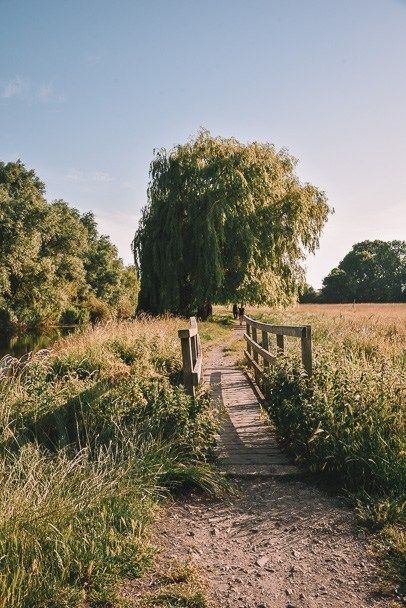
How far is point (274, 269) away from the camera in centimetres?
2492

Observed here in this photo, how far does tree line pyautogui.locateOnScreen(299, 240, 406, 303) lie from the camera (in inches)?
3004

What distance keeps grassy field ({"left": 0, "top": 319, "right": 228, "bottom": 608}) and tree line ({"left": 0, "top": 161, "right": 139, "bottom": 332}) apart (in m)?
20.1

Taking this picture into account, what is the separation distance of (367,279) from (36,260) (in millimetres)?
60504

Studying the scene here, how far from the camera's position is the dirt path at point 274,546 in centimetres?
313

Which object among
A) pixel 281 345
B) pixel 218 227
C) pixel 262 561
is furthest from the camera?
pixel 218 227

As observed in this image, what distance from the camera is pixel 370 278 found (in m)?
78.0

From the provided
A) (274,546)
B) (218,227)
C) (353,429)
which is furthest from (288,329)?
(218,227)

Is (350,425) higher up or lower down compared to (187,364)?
lower down

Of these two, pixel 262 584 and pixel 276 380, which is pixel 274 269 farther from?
pixel 262 584

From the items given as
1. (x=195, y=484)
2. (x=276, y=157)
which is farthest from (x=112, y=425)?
(x=276, y=157)

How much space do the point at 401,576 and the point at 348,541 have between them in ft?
1.90

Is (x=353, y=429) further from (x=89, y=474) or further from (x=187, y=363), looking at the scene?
(x=89, y=474)

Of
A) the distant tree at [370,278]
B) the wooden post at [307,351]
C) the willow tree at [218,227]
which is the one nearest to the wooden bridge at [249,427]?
the wooden post at [307,351]

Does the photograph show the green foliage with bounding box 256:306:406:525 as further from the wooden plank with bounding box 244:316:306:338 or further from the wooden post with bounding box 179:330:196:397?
the wooden post with bounding box 179:330:196:397
